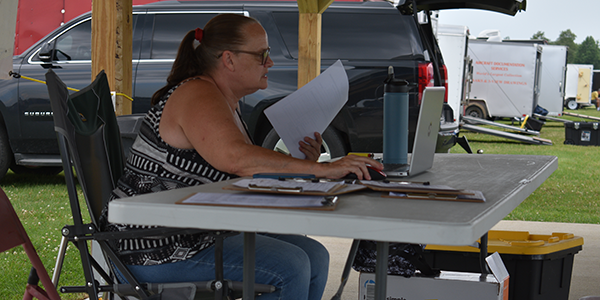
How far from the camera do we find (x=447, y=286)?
1899 mm

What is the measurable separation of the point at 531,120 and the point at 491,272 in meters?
13.3

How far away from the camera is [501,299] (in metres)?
1.91

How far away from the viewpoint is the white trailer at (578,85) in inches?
1188

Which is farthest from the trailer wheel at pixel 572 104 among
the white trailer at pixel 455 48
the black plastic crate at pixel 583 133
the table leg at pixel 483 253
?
the table leg at pixel 483 253

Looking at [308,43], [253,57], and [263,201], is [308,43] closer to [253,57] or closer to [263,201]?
[253,57]


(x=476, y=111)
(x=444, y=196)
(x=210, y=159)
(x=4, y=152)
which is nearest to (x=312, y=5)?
(x=210, y=159)

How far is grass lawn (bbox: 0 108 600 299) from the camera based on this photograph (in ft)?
10.6

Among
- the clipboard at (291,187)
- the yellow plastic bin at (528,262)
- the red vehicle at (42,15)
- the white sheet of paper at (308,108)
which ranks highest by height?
the red vehicle at (42,15)

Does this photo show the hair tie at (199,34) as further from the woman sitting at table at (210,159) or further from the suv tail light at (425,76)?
the suv tail light at (425,76)

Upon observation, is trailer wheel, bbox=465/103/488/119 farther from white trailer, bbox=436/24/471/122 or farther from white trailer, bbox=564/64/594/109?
white trailer, bbox=564/64/594/109

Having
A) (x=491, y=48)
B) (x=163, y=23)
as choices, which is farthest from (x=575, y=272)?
(x=491, y=48)

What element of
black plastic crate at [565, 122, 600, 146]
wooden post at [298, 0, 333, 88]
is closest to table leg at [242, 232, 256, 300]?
wooden post at [298, 0, 333, 88]

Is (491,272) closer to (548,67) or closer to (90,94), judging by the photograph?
(90,94)

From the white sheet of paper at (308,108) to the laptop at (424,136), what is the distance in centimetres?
28
